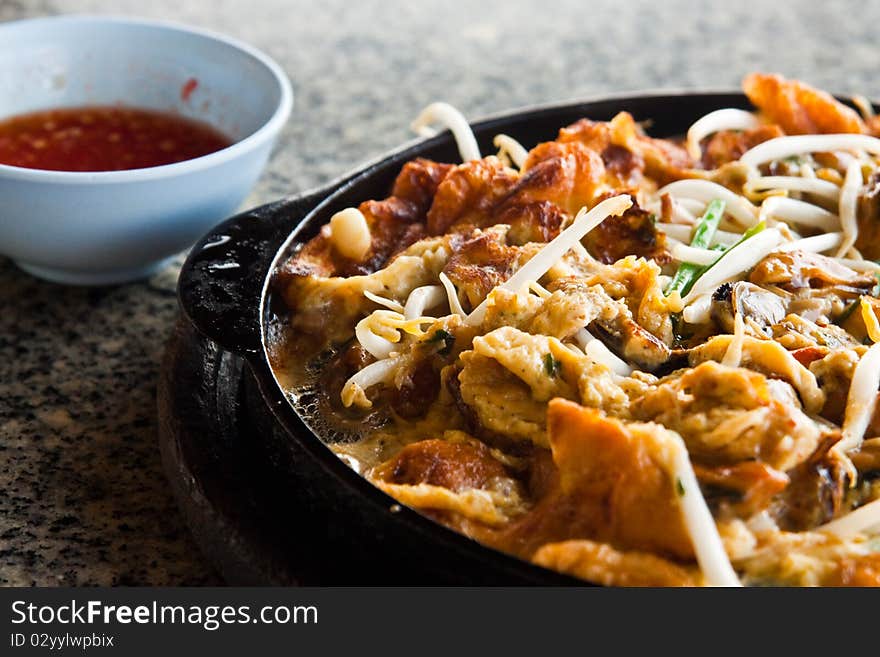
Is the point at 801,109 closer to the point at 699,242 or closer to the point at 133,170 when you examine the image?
the point at 699,242

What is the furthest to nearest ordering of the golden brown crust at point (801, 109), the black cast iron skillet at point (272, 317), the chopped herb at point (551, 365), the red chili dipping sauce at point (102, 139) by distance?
the red chili dipping sauce at point (102, 139)
the golden brown crust at point (801, 109)
the chopped herb at point (551, 365)
the black cast iron skillet at point (272, 317)

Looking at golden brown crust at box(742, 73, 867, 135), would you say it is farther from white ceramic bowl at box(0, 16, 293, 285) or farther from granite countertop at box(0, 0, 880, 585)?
granite countertop at box(0, 0, 880, 585)

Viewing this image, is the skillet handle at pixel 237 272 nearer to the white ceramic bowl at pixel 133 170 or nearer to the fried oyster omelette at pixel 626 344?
the fried oyster omelette at pixel 626 344

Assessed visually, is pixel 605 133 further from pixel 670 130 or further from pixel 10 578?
pixel 10 578

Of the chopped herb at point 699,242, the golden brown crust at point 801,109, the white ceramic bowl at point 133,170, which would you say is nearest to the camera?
the chopped herb at point 699,242

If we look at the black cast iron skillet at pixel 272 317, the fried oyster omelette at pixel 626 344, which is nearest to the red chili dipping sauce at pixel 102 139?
the black cast iron skillet at pixel 272 317

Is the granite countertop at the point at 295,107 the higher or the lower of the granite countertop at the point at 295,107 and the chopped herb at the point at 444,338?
the lower

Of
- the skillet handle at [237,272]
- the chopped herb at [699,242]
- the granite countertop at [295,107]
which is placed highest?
the chopped herb at [699,242]
